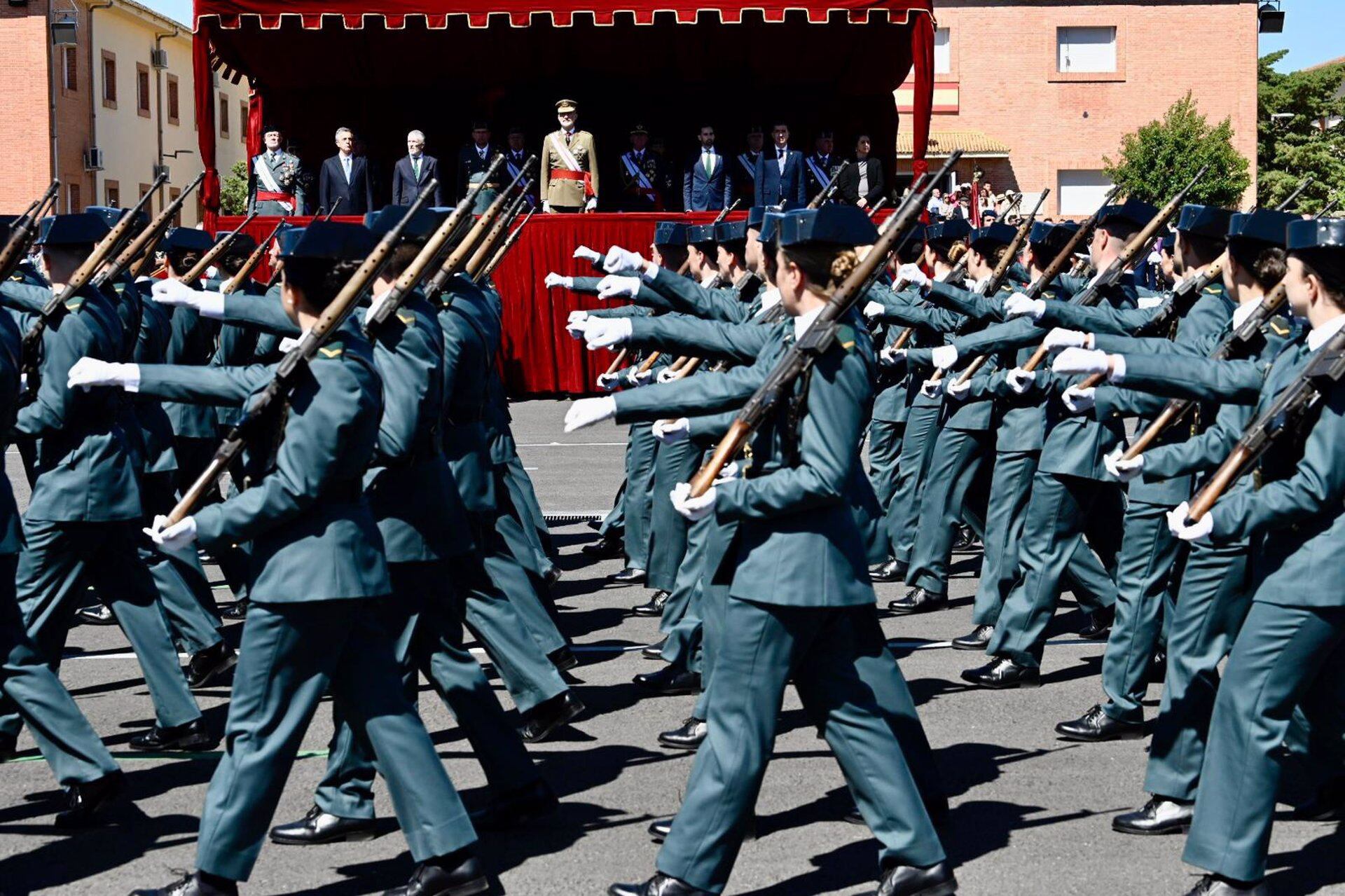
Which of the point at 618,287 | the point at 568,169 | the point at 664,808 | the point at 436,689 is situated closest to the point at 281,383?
the point at 436,689

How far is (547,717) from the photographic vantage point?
703cm

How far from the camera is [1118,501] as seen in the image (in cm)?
874

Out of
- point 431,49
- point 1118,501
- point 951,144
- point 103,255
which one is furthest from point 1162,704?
point 951,144

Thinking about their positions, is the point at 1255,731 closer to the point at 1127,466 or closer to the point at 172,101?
the point at 1127,466

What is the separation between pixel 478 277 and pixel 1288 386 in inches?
184

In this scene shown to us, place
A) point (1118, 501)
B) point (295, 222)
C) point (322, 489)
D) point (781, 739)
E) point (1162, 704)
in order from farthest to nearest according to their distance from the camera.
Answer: point (295, 222) < point (1118, 501) < point (781, 739) < point (1162, 704) < point (322, 489)

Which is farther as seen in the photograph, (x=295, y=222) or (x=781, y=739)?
(x=295, y=222)

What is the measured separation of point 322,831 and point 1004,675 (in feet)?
10.6

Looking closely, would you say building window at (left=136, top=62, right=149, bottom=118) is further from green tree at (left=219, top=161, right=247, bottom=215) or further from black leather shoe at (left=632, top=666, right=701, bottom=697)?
black leather shoe at (left=632, top=666, right=701, bottom=697)

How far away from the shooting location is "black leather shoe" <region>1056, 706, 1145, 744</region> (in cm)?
696

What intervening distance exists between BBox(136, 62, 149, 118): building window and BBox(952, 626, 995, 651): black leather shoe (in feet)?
147

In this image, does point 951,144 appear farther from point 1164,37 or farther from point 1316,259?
point 1316,259

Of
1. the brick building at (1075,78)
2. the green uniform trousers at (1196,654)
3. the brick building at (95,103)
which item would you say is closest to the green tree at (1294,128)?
the brick building at (1075,78)

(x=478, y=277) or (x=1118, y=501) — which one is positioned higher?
(x=478, y=277)
